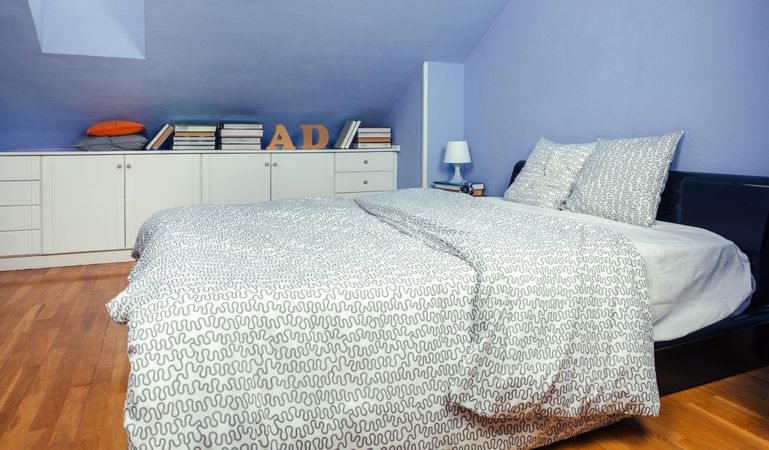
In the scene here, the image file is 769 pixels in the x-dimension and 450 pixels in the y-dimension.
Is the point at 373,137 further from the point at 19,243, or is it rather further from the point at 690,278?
the point at 690,278

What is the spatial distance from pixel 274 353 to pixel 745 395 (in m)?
1.78

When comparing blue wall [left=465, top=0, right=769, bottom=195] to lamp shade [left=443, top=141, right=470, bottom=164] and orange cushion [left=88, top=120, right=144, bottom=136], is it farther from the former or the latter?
orange cushion [left=88, top=120, right=144, bottom=136]

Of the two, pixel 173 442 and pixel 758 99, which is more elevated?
pixel 758 99

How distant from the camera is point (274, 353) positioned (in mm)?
1281

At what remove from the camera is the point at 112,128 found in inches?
157

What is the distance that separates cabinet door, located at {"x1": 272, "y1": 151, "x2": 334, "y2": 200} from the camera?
4473mm

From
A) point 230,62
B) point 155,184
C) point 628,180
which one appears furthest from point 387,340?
point 155,184

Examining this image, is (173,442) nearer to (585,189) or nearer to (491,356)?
(491,356)

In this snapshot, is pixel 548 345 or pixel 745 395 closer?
pixel 548 345

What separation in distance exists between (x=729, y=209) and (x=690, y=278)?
0.56 metres

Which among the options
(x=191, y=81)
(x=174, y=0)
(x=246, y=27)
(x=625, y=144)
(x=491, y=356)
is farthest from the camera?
(x=191, y=81)

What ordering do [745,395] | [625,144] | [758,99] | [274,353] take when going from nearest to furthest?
[274,353] < [745,395] < [758,99] < [625,144]

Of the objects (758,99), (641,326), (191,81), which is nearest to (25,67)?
(191,81)

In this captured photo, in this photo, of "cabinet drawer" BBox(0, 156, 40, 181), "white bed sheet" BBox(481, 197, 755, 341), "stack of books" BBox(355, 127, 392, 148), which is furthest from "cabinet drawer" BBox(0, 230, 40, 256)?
"white bed sheet" BBox(481, 197, 755, 341)
